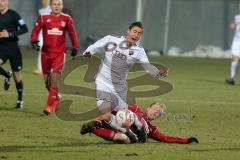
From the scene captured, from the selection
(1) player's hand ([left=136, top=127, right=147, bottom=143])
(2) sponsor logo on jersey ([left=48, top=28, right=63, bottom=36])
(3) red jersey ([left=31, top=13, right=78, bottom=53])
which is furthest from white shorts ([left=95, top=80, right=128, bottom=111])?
(2) sponsor logo on jersey ([left=48, top=28, right=63, bottom=36])

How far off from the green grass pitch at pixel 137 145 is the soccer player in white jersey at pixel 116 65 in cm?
64

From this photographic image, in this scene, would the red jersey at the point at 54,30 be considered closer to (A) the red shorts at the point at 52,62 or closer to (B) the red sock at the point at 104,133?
(A) the red shorts at the point at 52,62

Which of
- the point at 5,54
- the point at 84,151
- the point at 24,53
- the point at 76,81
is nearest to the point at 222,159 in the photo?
the point at 84,151

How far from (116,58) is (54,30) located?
410cm

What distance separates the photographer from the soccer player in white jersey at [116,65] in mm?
12922

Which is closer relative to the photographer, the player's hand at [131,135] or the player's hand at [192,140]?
the player's hand at [131,135]

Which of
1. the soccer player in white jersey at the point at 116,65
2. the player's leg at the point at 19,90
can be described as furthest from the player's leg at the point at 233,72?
the soccer player in white jersey at the point at 116,65

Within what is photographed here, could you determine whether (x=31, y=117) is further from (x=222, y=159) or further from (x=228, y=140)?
(x=222, y=159)

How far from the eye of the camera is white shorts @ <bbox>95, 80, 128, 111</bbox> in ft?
42.5

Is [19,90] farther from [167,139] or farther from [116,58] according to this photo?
[167,139]

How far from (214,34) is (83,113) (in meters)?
22.9

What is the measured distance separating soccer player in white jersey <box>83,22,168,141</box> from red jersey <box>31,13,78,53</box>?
12.6 ft

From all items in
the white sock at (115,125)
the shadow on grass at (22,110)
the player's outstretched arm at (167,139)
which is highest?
the white sock at (115,125)

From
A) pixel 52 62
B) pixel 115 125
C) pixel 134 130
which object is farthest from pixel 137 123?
pixel 52 62
